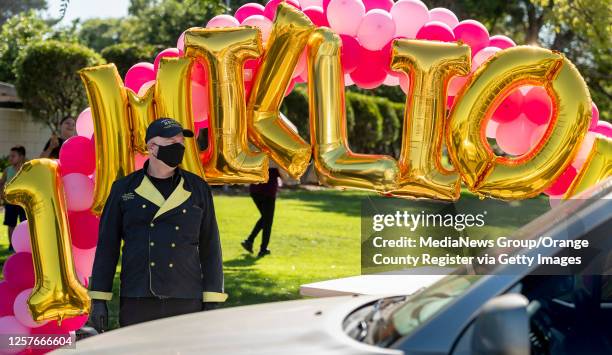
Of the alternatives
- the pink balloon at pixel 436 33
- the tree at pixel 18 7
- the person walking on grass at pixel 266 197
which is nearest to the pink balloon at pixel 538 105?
the pink balloon at pixel 436 33

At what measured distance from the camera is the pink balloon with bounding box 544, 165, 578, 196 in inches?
244

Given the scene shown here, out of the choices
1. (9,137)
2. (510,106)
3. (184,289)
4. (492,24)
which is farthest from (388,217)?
(492,24)

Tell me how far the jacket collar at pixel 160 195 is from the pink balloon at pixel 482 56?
2.54 metres

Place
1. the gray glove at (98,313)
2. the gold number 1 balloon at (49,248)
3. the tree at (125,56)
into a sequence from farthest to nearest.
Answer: the tree at (125,56)
the gold number 1 balloon at (49,248)
the gray glove at (98,313)

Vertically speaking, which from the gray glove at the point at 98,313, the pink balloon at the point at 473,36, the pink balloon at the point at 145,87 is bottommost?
the gray glove at the point at 98,313

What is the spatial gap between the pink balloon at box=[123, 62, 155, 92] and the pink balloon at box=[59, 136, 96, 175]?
0.58 m

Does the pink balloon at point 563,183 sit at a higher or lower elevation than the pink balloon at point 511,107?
lower

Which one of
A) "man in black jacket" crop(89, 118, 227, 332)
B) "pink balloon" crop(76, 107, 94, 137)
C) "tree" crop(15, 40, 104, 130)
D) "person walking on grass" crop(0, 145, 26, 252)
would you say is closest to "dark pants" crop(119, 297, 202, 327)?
"man in black jacket" crop(89, 118, 227, 332)

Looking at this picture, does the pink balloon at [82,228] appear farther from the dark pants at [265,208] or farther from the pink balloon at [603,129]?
the dark pants at [265,208]

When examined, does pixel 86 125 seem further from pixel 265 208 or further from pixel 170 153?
pixel 265 208

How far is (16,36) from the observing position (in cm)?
3716

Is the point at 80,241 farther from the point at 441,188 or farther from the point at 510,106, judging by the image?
the point at 510,106

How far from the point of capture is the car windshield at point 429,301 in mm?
2685

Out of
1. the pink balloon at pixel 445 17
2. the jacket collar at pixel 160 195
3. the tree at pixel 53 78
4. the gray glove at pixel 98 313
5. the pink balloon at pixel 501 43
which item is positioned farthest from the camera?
the tree at pixel 53 78
